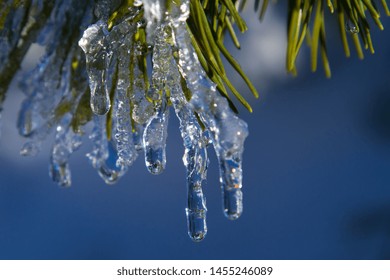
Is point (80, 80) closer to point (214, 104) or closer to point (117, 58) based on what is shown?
point (117, 58)

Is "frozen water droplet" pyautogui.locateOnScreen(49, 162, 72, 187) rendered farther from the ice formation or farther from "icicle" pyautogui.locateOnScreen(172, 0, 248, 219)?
"icicle" pyautogui.locateOnScreen(172, 0, 248, 219)

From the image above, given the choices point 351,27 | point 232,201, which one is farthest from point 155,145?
point 351,27

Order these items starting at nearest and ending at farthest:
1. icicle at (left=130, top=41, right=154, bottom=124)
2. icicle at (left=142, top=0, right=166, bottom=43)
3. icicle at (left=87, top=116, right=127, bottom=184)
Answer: icicle at (left=142, top=0, right=166, bottom=43), icicle at (left=130, top=41, right=154, bottom=124), icicle at (left=87, top=116, right=127, bottom=184)

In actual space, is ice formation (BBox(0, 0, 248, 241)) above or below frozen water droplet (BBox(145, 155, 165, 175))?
above

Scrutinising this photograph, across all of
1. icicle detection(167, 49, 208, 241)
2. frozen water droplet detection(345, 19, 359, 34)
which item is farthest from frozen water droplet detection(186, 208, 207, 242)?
frozen water droplet detection(345, 19, 359, 34)

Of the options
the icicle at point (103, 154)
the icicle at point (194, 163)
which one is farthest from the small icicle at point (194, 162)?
the icicle at point (103, 154)

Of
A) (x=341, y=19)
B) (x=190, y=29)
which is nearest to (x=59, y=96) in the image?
(x=190, y=29)

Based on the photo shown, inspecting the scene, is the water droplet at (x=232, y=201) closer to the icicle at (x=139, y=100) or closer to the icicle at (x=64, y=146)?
the icicle at (x=139, y=100)
